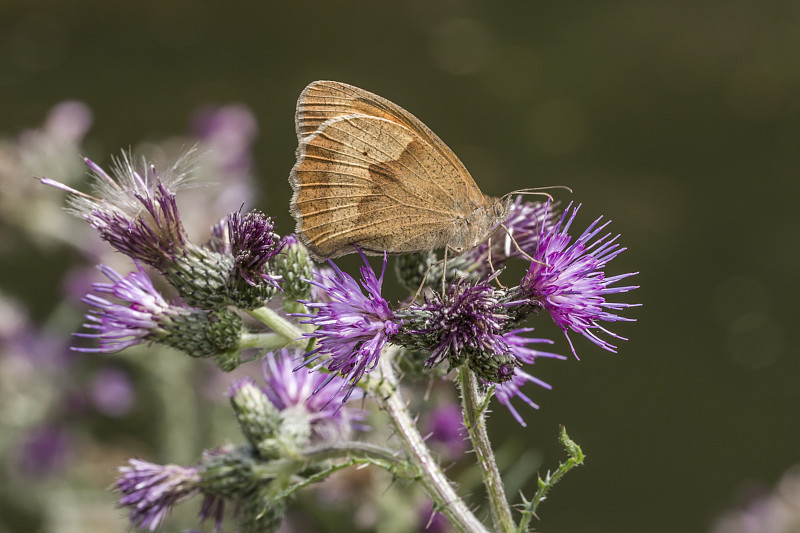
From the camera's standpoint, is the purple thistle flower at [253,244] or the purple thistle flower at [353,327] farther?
the purple thistle flower at [253,244]

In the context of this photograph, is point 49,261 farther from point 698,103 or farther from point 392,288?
point 698,103

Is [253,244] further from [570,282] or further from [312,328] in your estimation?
[570,282]

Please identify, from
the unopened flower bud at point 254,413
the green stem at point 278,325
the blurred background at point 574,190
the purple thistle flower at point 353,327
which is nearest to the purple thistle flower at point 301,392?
the unopened flower bud at point 254,413

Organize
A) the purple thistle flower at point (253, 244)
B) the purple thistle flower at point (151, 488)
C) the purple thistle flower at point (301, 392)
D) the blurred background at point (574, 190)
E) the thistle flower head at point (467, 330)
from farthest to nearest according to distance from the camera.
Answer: the blurred background at point (574, 190)
the purple thistle flower at point (301, 392)
the purple thistle flower at point (151, 488)
the purple thistle flower at point (253, 244)
the thistle flower head at point (467, 330)

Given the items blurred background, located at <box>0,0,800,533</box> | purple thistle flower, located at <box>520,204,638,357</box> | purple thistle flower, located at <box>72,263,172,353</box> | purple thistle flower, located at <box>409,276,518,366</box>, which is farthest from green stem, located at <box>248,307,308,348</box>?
blurred background, located at <box>0,0,800,533</box>

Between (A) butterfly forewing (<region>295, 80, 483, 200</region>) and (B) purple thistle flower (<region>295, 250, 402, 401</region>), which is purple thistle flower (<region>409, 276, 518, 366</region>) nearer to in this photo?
(B) purple thistle flower (<region>295, 250, 402, 401</region>)

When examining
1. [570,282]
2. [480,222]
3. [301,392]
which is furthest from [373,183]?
[301,392]

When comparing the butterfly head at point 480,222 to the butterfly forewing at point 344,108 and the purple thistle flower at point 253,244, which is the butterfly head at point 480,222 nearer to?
the butterfly forewing at point 344,108
